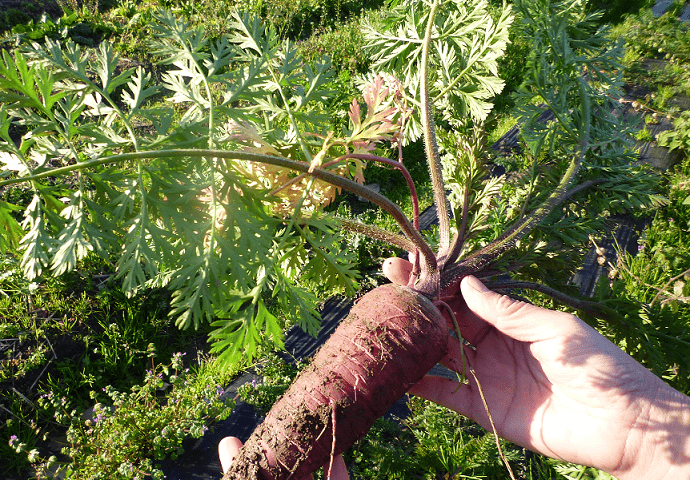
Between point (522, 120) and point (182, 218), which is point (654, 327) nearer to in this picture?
point (522, 120)

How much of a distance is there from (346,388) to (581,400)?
41.5 inches

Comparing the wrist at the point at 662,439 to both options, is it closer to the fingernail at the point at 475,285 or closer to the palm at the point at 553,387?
the palm at the point at 553,387

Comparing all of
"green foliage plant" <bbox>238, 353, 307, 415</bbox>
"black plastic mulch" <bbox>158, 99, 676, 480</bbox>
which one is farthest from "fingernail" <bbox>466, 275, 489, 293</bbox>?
"green foliage plant" <bbox>238, 353, 307, 415</bbox>

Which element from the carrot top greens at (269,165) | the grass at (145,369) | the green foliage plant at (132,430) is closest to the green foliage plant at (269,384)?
the grass at (145,369)

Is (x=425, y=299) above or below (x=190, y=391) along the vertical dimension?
above

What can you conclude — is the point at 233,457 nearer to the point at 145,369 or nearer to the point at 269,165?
the point at 269,165

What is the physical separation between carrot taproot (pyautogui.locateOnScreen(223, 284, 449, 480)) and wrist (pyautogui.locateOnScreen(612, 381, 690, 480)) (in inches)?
33.6

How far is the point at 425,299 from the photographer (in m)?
1.67

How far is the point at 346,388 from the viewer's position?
147cm

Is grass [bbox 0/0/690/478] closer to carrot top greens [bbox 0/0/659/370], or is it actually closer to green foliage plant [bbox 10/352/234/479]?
green foliage plant [bbox 10/352/234/479]

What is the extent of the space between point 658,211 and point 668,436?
270cm

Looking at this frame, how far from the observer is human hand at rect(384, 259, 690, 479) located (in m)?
1.56

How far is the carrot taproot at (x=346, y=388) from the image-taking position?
1.43 meters

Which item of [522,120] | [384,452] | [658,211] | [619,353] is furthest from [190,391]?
[658,211]
